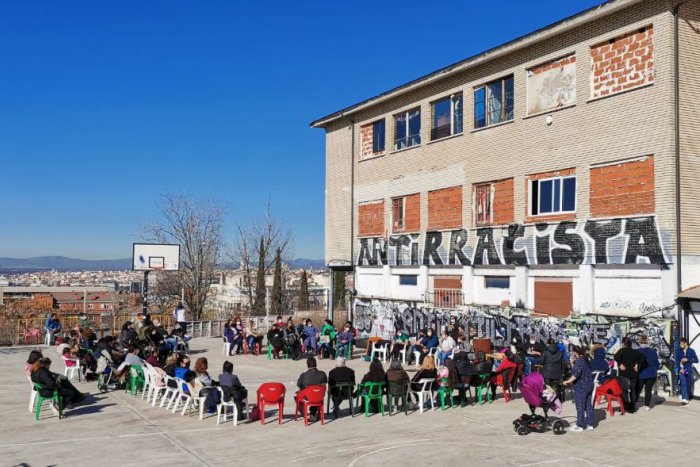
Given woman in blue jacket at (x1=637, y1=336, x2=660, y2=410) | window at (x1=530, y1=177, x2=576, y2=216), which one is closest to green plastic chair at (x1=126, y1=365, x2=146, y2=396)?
woman in blue jacket at (x1=637, y1=336, x2=660, y2=410)

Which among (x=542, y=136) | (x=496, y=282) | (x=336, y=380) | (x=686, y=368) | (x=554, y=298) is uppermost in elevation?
(x=542, y=136)

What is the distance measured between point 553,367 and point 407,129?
55.5 ft

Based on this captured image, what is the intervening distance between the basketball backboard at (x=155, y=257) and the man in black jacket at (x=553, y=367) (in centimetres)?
2848

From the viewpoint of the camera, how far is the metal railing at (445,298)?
27153mm

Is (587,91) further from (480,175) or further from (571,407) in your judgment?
(571,407)

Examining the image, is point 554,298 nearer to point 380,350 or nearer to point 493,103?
point 380,350

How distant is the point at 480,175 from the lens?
85.9 ft

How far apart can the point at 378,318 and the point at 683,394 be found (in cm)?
1645

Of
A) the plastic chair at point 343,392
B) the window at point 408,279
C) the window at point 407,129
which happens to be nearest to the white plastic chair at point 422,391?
the plastic chair at point 343,392

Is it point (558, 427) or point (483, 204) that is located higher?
point (483, 204)

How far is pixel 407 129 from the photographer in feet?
101

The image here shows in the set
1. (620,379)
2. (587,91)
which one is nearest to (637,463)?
(620,379)

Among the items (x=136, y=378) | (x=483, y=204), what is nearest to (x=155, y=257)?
(x=483, y=204)

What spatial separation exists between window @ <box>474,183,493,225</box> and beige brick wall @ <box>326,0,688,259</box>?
0.32 m
